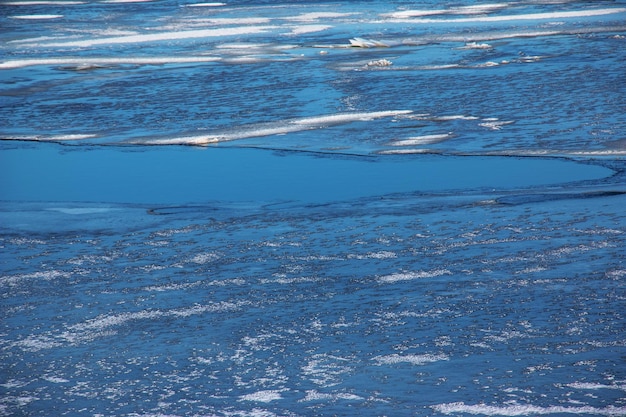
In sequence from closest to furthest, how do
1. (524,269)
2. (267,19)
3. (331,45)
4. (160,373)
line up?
(160,373) < (524,269) < (331,45) < (267,19)

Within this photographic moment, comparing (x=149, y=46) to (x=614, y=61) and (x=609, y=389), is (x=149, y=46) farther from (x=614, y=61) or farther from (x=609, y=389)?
(x=609, y=389)

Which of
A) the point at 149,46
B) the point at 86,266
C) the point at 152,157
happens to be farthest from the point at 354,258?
the point at 149,46

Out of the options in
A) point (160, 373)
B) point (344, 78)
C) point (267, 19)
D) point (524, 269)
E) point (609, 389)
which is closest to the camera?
point (609, 389)

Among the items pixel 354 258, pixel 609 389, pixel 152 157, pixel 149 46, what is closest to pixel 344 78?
pixel 152 157

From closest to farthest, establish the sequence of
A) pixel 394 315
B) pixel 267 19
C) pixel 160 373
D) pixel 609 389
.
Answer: pixel 609 389, pixel 160 373, pixel 394 315, pixel 267 19

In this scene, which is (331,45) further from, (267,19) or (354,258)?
(354,258)

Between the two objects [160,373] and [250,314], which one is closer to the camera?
[160,373]
